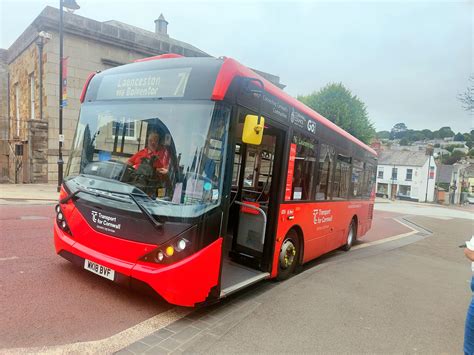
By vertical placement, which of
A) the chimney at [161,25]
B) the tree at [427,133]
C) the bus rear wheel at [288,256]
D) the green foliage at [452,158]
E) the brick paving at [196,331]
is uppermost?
the tree at [427,133]

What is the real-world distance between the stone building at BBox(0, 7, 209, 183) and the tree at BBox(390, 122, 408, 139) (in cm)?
15629

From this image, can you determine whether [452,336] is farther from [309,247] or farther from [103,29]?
[103,29]

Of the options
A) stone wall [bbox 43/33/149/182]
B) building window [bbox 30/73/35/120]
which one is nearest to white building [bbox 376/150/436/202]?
stone wall [bbox 43/33/149/182]

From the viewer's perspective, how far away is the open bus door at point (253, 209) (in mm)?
5297

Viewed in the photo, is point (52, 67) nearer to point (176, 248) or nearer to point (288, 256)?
point (288, 256)

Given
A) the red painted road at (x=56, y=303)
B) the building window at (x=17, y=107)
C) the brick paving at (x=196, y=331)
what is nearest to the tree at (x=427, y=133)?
the building window at (x=17, y=107)

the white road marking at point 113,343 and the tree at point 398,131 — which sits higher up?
the tree at point 398,131

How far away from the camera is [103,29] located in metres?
20.1

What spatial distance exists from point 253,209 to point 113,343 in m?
2.82

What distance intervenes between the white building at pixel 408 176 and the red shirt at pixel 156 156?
5945cm

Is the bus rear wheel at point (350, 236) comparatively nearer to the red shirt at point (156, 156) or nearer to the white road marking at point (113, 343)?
the white road marking at point (113, 343)

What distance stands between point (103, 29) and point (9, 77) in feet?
35.6

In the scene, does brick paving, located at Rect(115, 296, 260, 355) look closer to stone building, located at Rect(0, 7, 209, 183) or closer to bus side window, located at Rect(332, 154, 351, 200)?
bus side window, located at Rect(332, 154, 351, 200)

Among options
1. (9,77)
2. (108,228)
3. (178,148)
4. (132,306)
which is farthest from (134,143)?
(9,77)
